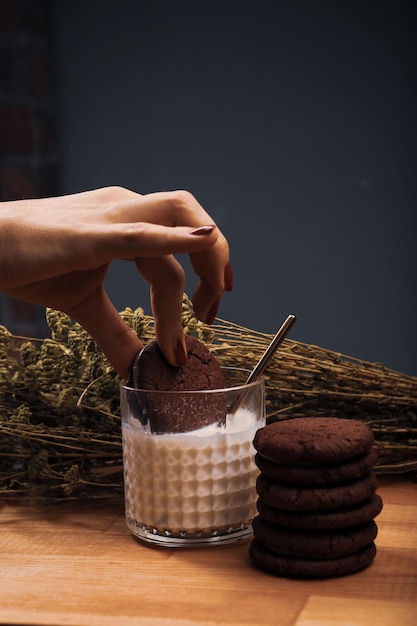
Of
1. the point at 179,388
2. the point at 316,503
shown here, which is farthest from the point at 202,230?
the point at 316,503

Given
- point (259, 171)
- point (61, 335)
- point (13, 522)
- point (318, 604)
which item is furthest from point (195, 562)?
point (259, 171)

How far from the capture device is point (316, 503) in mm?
833

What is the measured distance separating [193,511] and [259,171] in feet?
5.54

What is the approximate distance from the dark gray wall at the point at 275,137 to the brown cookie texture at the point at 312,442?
1573mm

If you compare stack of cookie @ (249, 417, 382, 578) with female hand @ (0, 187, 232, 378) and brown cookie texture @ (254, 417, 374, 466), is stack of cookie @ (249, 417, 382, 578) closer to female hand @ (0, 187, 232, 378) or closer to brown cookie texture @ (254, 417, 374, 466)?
brown cookie texture @ (254, 417, 374, 466)

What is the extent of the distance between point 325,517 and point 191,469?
0.60 feet

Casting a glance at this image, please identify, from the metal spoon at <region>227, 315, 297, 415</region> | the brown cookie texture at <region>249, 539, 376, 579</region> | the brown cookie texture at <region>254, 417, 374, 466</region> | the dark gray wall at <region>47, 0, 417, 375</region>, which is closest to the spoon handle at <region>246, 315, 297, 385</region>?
the metal spoon at <region>227, 315, 297, 415</region>

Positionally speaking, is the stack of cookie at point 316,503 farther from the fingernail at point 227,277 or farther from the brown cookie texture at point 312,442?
the fingernail at point 227,277

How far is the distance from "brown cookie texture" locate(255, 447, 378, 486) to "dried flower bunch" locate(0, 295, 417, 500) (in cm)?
28

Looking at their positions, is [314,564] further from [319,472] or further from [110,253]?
[110,253]

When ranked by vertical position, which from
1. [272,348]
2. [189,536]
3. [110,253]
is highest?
[110,253]

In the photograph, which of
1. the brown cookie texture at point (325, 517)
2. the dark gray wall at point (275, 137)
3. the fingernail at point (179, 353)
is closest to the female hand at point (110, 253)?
the fingernail at point (179, 353)

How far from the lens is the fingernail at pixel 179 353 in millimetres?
964

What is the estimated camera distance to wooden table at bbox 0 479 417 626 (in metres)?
0.77
